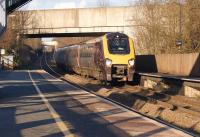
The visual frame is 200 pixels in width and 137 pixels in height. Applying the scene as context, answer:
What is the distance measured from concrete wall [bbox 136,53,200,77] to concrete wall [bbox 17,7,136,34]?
48.7ft

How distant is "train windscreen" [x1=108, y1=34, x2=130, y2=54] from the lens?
34875mm

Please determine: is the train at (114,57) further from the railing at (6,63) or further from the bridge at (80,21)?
the railing at (6,63)

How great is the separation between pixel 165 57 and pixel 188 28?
3319mm

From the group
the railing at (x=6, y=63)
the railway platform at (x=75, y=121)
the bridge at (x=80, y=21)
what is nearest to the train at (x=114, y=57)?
the railway platform at (x=75, y=121)

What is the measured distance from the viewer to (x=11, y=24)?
73.3m

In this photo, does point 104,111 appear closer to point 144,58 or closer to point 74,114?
point 74,114

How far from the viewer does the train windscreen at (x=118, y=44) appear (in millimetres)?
34875

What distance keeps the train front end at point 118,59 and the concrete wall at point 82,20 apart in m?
31.3

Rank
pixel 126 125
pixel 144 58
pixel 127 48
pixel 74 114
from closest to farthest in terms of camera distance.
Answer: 1. pixel 126 125
2. pixel 74 114
3. pixel 127 48
4. pixel 144 58

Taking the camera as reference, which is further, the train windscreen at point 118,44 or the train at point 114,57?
the train windscreen at point 118,44

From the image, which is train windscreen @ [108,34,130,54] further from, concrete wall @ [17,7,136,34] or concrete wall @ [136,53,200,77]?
concrete wall @ [17,7,136,34]

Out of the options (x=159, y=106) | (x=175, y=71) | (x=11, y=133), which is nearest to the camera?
(x=11, y=133)

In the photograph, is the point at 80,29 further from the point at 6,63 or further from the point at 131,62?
the point at 131,62

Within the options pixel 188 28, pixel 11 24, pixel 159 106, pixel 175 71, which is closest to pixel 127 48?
pixel 175 71
